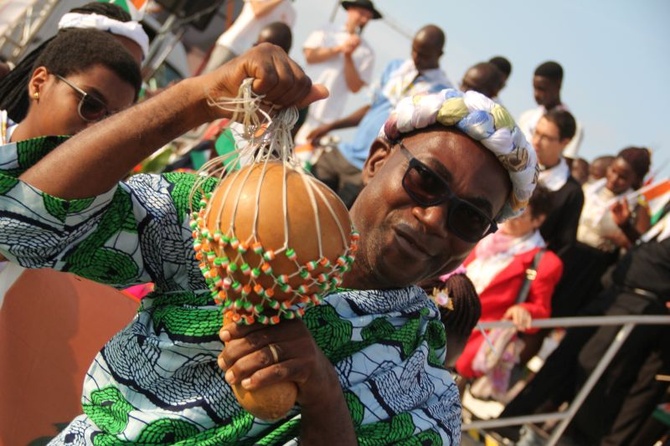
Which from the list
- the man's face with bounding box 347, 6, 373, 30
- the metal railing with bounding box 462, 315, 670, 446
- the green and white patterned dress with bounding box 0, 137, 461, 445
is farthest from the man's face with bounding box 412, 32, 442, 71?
the green and white patterned dress with bounding box 0, 137, 461, 445

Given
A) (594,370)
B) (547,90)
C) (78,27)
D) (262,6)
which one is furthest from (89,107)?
(547,90)

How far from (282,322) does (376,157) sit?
92 centimetres

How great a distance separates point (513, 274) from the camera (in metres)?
4.80

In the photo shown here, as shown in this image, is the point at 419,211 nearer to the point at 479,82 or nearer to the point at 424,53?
the point at 424,53

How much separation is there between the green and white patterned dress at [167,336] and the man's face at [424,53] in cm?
414

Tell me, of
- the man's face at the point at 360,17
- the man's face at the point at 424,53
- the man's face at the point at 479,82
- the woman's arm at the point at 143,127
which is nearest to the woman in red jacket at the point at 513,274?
the man's face at the point at 479,82

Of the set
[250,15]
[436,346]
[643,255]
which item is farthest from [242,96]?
[250,15]

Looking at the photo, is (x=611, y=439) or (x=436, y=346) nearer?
(x=436, y=346)

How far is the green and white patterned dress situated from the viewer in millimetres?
1414

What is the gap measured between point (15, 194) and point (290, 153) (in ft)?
1.69

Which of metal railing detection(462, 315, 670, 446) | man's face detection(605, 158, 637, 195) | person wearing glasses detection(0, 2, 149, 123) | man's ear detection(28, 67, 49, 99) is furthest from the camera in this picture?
man's face detection(605, 158, 637, 195)

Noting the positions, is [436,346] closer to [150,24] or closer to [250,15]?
[250,15]

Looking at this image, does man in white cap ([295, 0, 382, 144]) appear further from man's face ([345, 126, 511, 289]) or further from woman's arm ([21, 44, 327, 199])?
woman's arm ([21, 44, 327, 199])

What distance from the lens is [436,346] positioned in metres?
1.87
